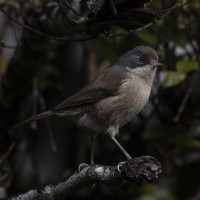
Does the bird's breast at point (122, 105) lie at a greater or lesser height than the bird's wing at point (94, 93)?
lesser

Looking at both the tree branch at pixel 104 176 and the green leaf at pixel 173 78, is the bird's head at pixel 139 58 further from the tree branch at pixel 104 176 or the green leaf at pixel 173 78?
the tree branch at pixel 104 176

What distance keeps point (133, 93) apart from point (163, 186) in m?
2.83

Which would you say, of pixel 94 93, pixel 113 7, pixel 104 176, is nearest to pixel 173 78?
pixel 94 93

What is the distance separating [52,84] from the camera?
570 cm

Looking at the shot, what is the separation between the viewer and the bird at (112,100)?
13.9 feet

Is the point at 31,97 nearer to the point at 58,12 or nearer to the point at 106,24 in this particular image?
the point at 58,12

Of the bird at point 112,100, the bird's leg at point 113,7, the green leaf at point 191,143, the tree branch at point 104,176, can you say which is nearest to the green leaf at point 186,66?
the bird at point 112,100

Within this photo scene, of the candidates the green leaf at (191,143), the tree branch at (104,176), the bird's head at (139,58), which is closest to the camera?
the tree branch at (104,176)

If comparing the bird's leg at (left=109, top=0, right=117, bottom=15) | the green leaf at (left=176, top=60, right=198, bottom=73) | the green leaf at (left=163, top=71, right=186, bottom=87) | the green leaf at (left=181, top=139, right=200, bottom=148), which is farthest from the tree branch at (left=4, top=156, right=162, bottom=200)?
the green leaf at (left=181, top=139, right=200, bottom=148)

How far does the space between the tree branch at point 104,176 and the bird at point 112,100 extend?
1.12 m

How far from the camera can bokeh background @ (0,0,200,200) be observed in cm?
463

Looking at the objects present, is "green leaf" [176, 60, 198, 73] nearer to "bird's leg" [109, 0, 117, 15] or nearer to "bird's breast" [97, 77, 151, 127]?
"bird's breast" [97, 77, 151, 127]

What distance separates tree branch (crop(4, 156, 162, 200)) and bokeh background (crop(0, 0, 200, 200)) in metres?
1.33

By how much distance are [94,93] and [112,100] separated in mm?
195
